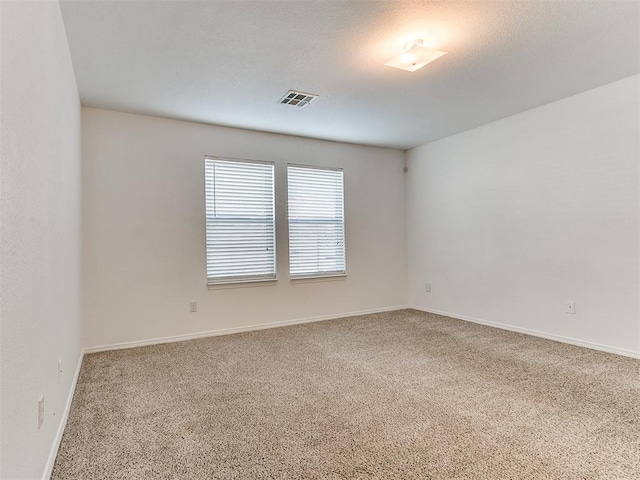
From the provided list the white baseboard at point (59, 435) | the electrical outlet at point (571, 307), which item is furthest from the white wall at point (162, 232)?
the electrical outlet at point (571, 307)

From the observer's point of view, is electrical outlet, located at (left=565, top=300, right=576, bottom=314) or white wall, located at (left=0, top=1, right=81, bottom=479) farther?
electrical outlet, located at (left=565, top=300, right=576, bottom=314)

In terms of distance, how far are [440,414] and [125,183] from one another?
3759 mm

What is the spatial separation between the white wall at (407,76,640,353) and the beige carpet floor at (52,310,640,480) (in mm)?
517

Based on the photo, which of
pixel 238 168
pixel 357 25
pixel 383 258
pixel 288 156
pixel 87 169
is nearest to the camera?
pixel 357 25

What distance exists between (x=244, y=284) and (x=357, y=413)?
262cm

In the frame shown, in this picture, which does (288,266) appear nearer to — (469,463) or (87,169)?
(87,169)

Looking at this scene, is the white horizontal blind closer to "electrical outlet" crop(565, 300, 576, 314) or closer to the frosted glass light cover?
the frosted glass light cover

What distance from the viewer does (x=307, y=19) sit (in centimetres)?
236

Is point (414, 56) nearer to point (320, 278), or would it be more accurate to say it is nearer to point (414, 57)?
point (414, 57)

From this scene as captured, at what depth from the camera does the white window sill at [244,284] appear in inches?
173

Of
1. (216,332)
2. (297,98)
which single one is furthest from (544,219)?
(216,332)

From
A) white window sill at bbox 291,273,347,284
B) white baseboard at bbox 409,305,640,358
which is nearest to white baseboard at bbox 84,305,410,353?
white window sill at bbox 291,273,347,284

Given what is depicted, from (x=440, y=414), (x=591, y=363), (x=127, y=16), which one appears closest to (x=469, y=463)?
(x=440, y=414)

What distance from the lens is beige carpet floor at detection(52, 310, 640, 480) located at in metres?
1.76
